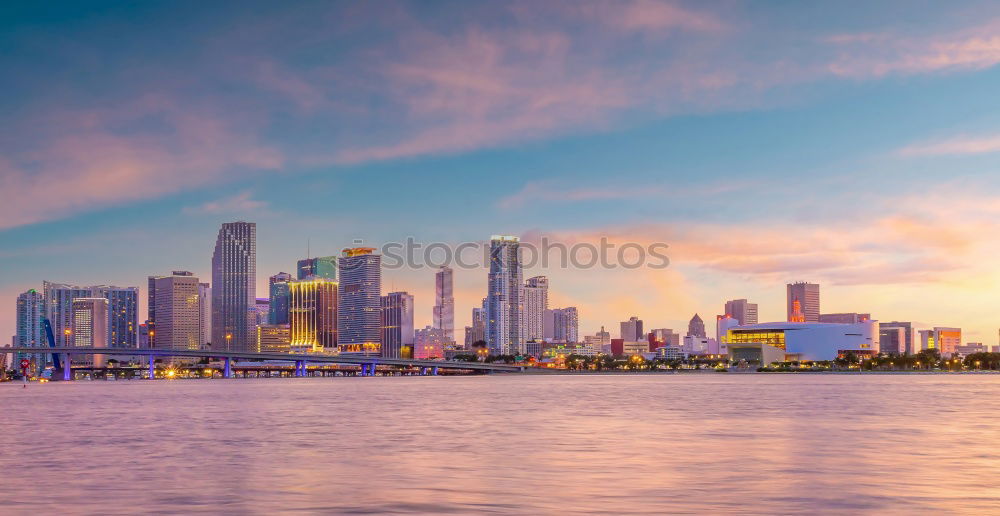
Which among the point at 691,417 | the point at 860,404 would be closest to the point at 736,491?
the point at 691,417

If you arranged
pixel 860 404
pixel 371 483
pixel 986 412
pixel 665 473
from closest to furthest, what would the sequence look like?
pixel 371 483
pixel 665 473
pixel 986 412
pixel 860 404

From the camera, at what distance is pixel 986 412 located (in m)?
88.4

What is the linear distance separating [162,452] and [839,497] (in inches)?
1309

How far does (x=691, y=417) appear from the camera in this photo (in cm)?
8025

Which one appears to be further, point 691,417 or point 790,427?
point 691,417

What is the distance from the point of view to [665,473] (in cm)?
4078

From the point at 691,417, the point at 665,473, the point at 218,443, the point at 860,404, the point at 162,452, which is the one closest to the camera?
the point at 665,473

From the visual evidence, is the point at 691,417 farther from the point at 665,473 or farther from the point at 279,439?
the point at 665,473

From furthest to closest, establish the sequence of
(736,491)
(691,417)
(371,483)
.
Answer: (691,417), (371,483), (736,491)

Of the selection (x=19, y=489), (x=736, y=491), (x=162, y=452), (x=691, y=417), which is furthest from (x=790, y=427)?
(x=19, y=489)

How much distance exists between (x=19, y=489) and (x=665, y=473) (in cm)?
2402

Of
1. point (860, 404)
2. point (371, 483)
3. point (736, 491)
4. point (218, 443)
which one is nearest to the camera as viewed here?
point (736, 491)

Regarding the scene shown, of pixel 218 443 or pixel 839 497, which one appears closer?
pixel 839 497

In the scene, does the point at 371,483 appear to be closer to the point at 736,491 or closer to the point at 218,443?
the point at 736,491
